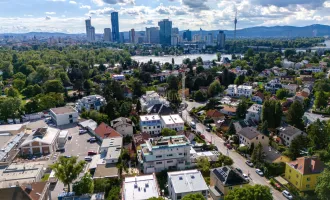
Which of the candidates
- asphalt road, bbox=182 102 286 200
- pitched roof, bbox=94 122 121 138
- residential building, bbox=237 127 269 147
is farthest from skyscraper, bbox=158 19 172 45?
residential building, bbox=237 127 269 147

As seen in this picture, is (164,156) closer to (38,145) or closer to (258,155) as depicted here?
(258,155)

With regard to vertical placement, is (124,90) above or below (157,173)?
above

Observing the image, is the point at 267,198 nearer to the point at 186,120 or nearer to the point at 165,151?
the point at 165,151

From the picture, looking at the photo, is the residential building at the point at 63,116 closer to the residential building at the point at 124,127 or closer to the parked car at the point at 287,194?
the residential building at the point at 124,127

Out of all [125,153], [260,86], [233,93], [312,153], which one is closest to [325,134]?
[312,153]

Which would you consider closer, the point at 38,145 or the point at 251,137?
the point at 251,137

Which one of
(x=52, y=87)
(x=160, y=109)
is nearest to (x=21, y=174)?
(x=160, y=109)
